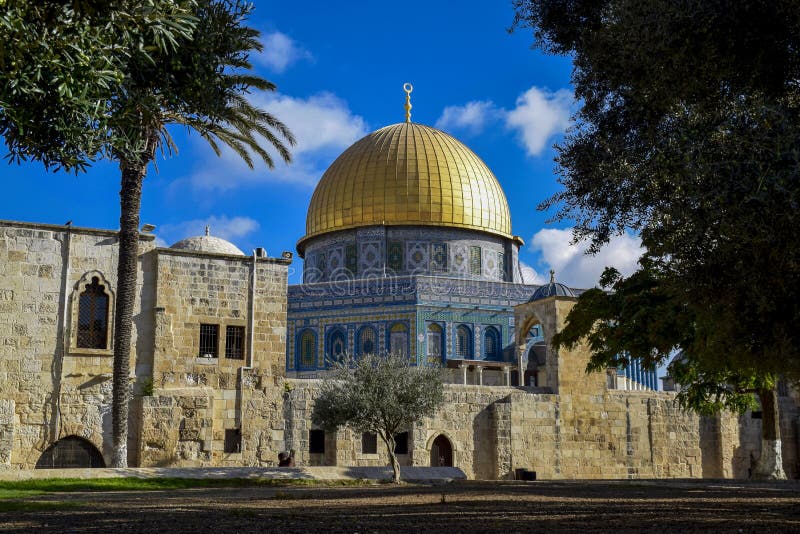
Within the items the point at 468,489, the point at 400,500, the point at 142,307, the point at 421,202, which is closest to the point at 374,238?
the point at 421,202

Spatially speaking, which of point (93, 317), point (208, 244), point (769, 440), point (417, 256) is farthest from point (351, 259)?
point (769, 440)

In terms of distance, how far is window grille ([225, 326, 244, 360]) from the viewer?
1856cm

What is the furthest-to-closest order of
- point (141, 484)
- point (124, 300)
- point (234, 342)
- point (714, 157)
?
point (234, 342) → point (124, 300) → point (141, 484) → point (714, 157)

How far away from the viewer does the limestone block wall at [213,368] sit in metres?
17.6

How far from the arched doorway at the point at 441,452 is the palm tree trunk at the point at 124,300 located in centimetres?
808

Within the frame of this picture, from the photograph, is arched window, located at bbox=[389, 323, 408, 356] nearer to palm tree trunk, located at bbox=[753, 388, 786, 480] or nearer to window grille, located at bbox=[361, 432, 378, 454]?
window grille, located at bbox=[361, 432, 378, 454]

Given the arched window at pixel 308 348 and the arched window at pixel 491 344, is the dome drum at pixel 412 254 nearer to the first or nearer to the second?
the arched window at pixel 491 344

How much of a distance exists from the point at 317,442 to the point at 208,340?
3.62m

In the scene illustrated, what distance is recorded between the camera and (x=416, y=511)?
9.34 meters

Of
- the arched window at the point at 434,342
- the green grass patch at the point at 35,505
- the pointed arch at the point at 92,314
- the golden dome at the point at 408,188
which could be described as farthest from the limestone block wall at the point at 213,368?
the golden dome at the point at 408,188

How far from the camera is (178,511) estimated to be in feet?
30.2

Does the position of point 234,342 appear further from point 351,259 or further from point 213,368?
point 351,259

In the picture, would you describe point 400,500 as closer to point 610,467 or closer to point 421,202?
point 610,467

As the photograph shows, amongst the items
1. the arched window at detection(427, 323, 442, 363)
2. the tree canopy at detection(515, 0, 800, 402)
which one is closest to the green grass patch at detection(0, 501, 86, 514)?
the tree canopy at detection(515, 0, 800, 402)
